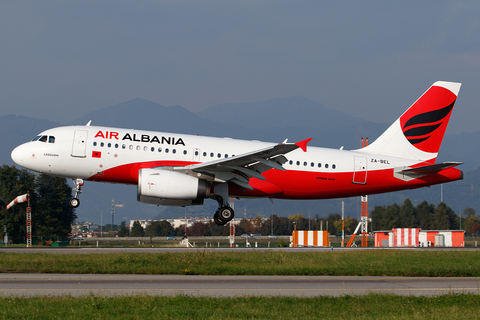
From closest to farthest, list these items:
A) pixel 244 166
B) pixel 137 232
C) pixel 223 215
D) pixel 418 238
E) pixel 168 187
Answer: pixel 168 187 → pixel 244 166 → pixel 223 215 → pixel 418 238 → pixel 137 232

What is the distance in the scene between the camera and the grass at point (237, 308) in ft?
37.9

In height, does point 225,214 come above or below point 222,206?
below

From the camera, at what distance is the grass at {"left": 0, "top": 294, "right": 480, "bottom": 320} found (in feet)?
37.9

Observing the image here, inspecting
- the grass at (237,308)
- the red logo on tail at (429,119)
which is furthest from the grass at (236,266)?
the red logo on tail at (429,119)

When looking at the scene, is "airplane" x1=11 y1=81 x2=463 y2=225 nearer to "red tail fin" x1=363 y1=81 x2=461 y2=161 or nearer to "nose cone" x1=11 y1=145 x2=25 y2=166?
"nose cone" x1=11 y1=145 x2=25 y2=166

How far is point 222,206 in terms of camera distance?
28.2 metres

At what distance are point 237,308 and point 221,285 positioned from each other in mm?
4436

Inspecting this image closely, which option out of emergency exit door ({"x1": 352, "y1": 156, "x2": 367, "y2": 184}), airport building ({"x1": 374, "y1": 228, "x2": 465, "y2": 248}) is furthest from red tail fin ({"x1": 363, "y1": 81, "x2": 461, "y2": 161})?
airport building ({"x1": 374, "y1": 228, "x2": 465, "y2": 248})

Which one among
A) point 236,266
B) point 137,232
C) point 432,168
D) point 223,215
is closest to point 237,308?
point 236,266

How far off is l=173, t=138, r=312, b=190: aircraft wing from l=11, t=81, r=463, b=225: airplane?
0.05 m

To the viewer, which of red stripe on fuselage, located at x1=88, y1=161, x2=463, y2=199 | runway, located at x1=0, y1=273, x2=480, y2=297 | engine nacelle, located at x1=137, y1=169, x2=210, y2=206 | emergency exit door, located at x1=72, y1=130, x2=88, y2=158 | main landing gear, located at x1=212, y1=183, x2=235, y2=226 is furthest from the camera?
main landing gear, located at x1=212, y1=183, x2=235, y2=226

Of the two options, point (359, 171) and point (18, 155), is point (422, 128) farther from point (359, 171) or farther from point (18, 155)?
point (18, 155)

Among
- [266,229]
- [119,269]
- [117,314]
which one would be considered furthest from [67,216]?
[117,314]

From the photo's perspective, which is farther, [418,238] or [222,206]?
[418,238]
